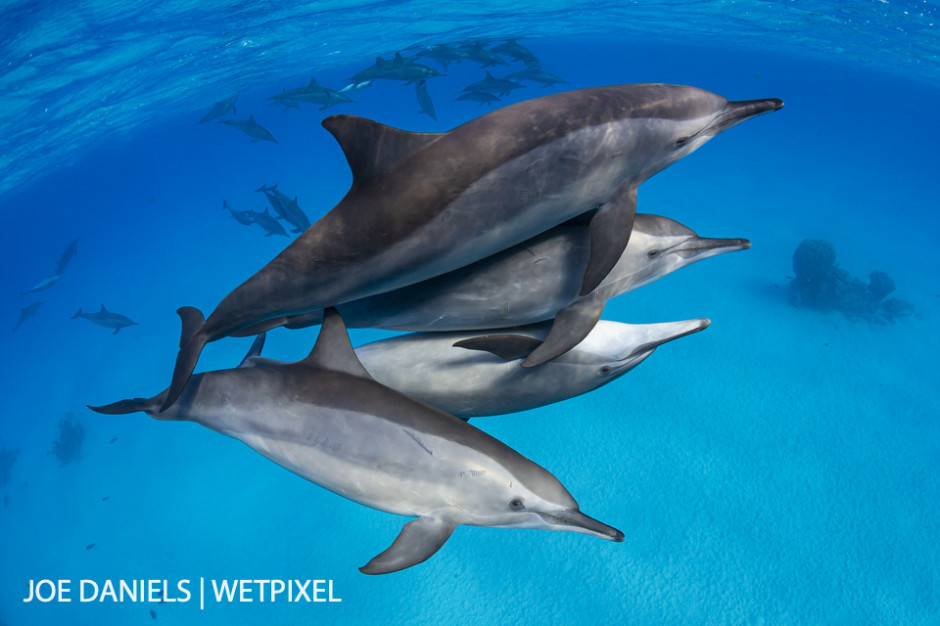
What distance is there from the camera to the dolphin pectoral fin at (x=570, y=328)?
2.59 m

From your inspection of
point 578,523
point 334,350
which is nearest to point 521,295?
point 334,350

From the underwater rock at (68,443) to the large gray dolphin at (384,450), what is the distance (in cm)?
1796

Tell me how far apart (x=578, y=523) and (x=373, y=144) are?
2202 millimetres

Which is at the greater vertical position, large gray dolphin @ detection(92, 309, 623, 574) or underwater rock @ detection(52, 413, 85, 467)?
large gray dolphin @ detection(92, 309, 623, 574)

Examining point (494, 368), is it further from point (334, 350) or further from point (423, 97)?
point (423, 97)

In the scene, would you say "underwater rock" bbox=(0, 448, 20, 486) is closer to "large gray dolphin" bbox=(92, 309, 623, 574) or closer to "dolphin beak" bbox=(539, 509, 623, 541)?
"large gray dolphin" bbox=(92, 309, 623, 574)

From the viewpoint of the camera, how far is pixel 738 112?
262cm

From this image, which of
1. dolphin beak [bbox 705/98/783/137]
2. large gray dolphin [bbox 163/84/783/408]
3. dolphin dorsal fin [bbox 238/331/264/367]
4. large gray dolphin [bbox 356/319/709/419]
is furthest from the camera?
dolphin dorsal fin [bbox 238/331/264/367]

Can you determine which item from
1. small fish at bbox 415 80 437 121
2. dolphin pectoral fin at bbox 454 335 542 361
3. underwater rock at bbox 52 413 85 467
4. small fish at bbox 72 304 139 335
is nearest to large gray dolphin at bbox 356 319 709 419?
dolphin pectoral fin at bbox 454 335 542 361

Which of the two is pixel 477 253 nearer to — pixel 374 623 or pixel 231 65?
pixel 374 623

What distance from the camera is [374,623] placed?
9.39 meters

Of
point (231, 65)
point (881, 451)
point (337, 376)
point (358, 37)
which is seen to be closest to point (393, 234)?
point (337, 376)

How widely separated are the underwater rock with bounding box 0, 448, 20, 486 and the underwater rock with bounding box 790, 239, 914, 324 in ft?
89.0

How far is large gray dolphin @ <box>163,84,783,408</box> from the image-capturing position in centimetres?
219
